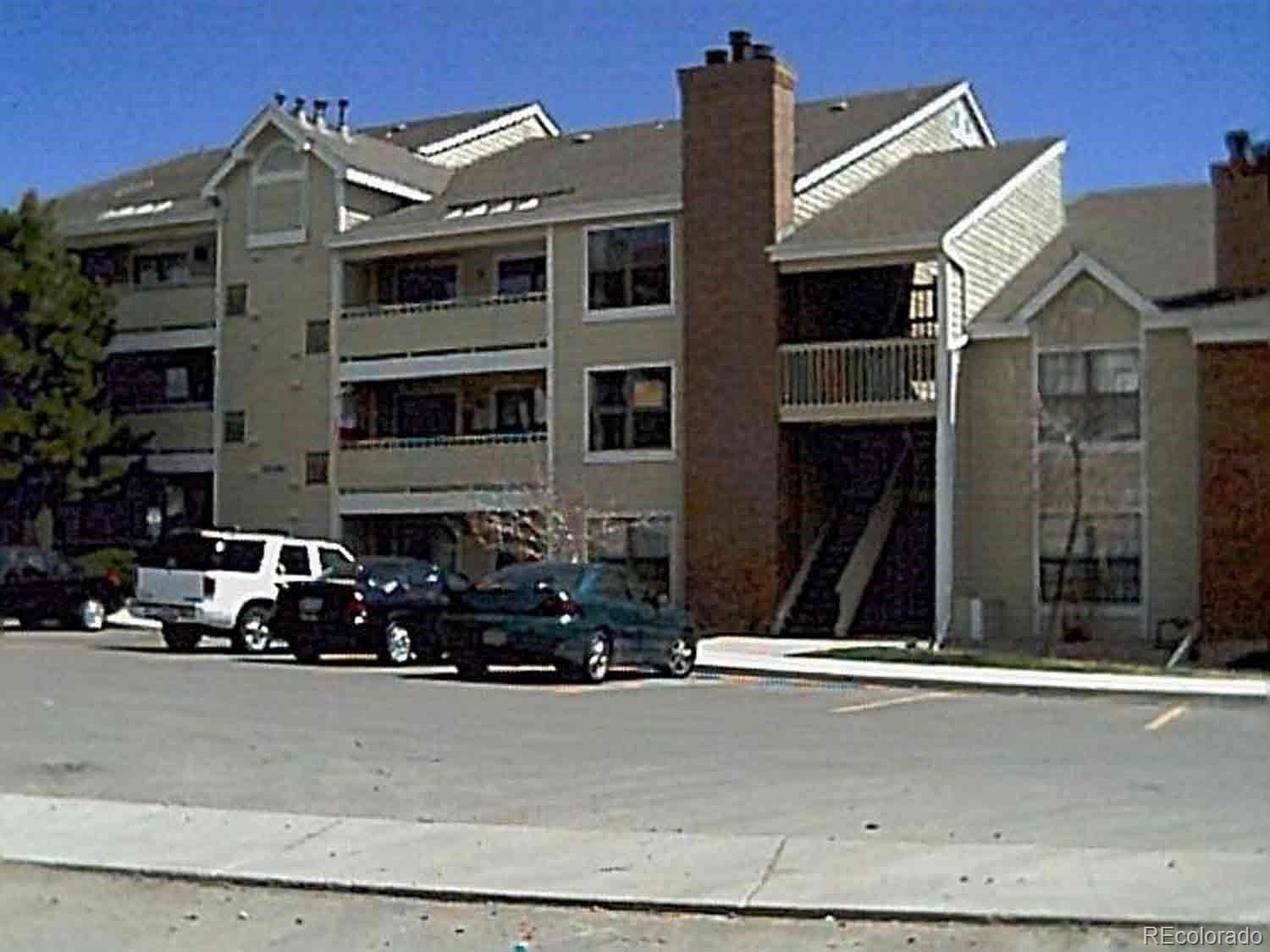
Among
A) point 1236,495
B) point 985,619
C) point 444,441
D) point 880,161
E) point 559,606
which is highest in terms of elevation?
point 880,161

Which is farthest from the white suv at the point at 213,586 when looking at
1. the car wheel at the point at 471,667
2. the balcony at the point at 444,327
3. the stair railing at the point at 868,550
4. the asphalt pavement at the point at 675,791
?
the balcony at the point at 444,327

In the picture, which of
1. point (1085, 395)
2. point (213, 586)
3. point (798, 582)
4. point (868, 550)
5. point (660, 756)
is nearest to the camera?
point (660, 756)

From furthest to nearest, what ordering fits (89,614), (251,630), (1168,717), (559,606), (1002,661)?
(89,614) → (251,630) → (1002,661) → (559,606) → (1168,717)

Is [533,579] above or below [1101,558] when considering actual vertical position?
below

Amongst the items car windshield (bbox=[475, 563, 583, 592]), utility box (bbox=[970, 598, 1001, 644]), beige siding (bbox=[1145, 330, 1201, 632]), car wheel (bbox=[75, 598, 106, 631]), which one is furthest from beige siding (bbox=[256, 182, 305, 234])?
car windshield (bbox=[475, 563, 583, 592])

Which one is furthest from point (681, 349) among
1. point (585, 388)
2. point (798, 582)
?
point (798, 582)

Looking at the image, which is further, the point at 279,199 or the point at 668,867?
the point at 279,199

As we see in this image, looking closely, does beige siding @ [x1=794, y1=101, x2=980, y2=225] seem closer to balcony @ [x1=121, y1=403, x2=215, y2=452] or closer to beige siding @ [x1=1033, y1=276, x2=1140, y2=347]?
beige siding @ [x1=1033, y1=276, x2=1140, y2=347]

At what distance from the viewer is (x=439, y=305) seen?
39844 millimetres

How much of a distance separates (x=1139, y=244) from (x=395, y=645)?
57.3ft

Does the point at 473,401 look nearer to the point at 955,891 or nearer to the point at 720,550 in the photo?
the point at 720,550

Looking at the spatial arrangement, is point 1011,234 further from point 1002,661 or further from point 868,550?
point 1002,661

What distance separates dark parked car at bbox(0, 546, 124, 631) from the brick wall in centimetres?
1946

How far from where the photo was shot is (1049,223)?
127 feet
